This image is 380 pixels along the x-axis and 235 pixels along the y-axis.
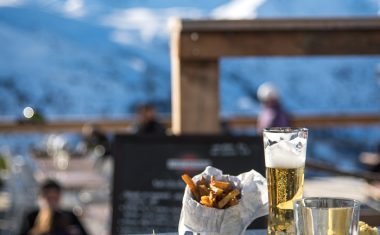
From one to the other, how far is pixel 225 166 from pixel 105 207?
5059 mm

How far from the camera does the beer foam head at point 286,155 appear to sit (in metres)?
1.30

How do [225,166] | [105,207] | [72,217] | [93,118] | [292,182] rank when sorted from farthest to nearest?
[93,118]
[105,207]
[72,217]
[225,166]
[292,182]

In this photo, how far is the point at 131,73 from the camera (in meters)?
9.33

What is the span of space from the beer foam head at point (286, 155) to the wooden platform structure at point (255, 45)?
2104 millimetres

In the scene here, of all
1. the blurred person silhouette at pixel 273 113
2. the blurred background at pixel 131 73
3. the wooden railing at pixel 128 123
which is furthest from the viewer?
the blurred background at pixel 131 73

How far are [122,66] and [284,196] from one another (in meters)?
8.13

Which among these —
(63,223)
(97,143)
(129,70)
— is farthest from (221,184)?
(129,70)

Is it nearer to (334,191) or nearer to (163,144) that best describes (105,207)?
(334,191)

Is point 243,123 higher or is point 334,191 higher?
point 243,123

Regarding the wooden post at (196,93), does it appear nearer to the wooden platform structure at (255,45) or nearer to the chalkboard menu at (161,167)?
the wooden platform structure at (255,45)

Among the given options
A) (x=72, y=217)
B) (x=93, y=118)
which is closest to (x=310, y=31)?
(x=72, y=217)

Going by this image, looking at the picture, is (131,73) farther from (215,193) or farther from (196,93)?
(215,193)

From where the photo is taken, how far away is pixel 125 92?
30.3 feet

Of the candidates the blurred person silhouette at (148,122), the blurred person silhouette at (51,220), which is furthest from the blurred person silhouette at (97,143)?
the blurred person silhouette at (51,220)
